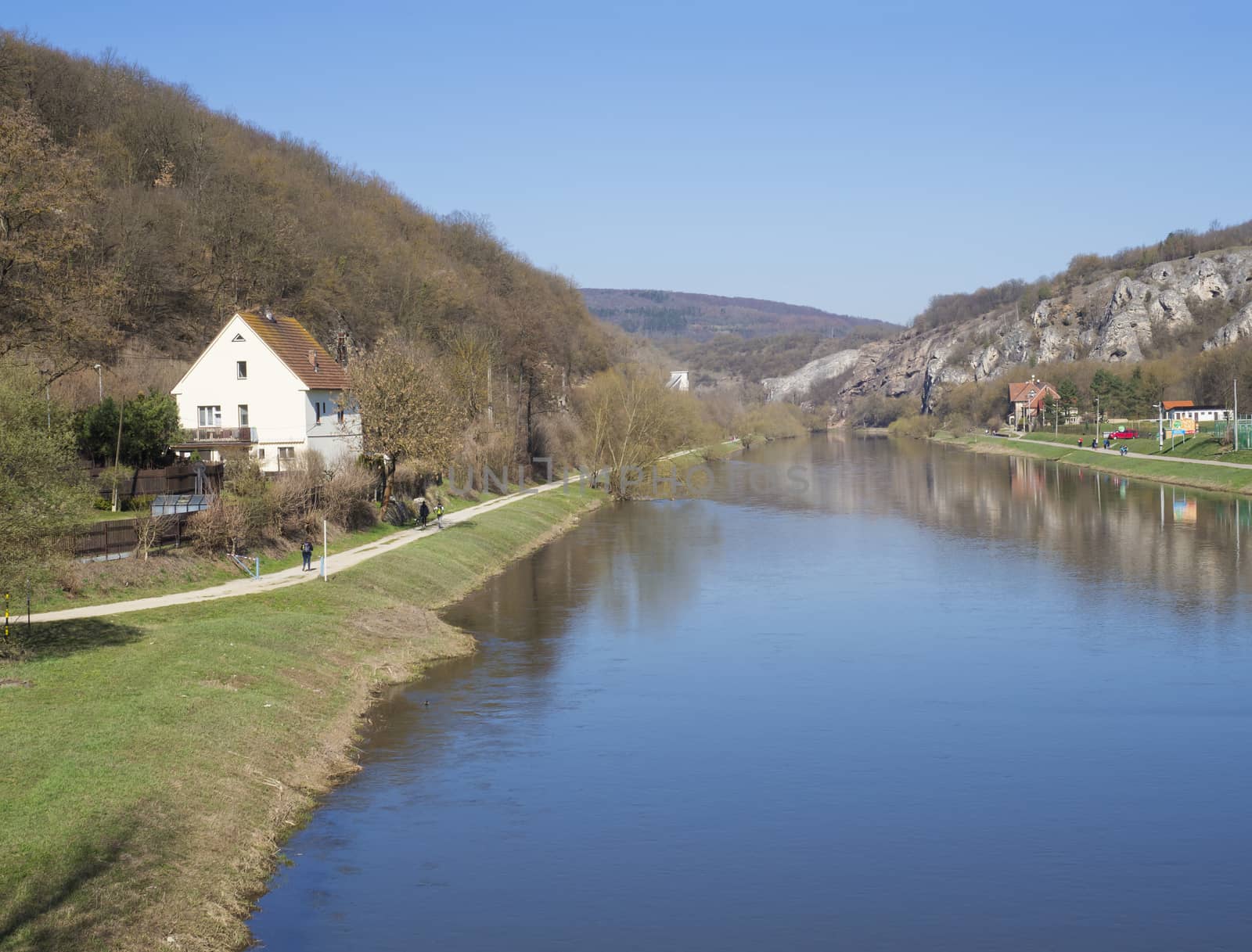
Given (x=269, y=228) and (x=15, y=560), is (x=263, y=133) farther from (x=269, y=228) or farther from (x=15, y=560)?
(x=15, y=560)

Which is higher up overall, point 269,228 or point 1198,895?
point 269,228

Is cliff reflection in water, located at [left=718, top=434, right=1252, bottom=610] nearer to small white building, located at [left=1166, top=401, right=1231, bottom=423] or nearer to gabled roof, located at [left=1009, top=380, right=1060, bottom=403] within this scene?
small white building, located at [left=1166, top=401, right=1231, bottom=423]

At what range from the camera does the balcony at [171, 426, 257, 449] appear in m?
53.0

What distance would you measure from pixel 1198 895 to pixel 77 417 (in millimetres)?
37761

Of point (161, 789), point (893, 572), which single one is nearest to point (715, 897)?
point (161, 789)

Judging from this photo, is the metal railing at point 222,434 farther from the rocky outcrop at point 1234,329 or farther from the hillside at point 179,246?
the rocky outcrop at point 1234,329

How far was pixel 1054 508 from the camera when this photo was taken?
233 ft

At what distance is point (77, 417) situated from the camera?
138 ft

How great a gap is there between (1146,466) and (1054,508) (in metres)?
28.9

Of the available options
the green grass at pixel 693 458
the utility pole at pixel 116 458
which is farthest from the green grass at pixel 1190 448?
the utility pole at pixel 116 458

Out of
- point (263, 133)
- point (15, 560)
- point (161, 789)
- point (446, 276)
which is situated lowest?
point (161, 789)

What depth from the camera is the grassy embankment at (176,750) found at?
15.1m

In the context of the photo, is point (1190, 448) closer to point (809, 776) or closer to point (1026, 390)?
point (1026, 390)

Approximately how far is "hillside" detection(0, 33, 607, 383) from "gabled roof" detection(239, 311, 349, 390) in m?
6.48
